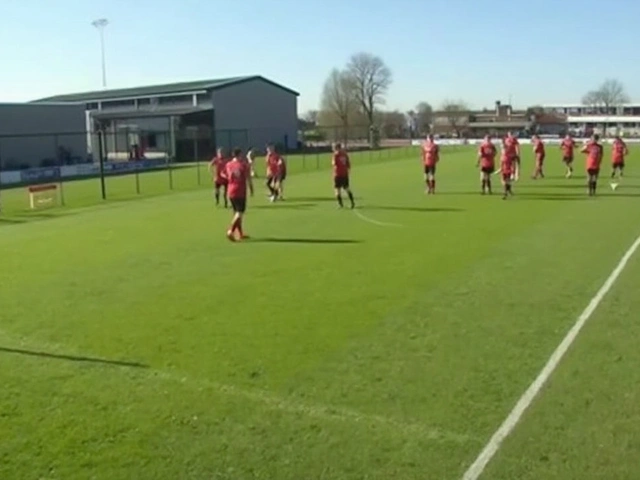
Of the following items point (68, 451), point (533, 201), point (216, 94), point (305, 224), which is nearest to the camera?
point (68, 451)

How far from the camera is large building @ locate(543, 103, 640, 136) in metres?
143

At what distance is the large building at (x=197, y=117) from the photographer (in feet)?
225

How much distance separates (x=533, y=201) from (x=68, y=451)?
19813mm

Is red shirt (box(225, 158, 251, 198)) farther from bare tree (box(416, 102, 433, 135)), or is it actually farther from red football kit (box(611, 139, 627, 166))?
bare tree (box(416, 102, 433, 135))

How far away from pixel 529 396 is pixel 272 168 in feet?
63.0

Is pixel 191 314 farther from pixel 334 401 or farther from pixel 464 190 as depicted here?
pixel 464 190

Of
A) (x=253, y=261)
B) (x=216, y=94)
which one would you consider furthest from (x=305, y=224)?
(x=216, y=94)

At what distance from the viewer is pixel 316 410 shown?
5.88 meters

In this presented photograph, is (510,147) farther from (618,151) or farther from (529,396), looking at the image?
(529,396)

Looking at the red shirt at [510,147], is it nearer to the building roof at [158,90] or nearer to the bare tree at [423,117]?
the building roof at [158,90]

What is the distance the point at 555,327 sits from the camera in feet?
26.8

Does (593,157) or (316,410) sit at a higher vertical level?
(593,157)

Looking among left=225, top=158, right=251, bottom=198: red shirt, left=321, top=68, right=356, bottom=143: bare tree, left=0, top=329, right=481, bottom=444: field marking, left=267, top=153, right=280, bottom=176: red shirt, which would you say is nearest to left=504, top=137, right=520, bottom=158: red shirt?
left=267, top=153, right=280, bottom=176: red shirt

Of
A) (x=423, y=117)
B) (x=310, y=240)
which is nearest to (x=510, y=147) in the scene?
Answer: (x=310, y=240)
